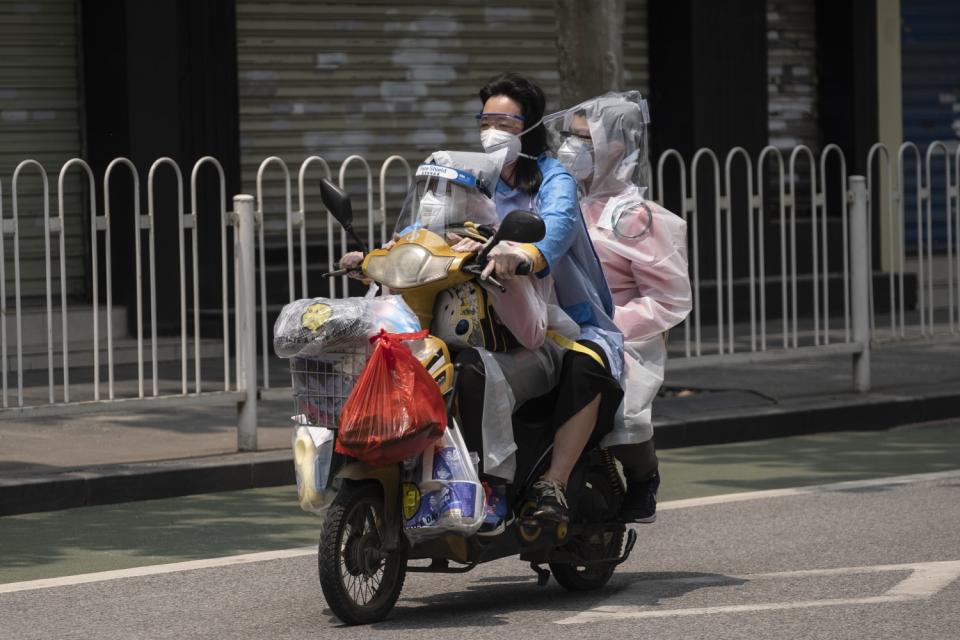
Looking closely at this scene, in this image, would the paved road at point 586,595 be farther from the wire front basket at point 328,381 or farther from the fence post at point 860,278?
the fence post at point 860,278

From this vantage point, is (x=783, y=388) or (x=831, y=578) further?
(x=783, y=388)

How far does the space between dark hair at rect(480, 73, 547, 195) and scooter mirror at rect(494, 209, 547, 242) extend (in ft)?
2.06

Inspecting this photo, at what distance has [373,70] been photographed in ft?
48.5

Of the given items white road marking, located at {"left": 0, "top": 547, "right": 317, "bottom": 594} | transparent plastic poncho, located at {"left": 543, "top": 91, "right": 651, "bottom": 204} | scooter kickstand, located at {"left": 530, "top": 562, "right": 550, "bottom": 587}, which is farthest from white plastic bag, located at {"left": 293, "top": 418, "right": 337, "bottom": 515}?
transparent plastic poncho, located at {"left": 543, "top": 91, "right": 651, "bottom": 204}

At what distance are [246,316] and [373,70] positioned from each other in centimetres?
592

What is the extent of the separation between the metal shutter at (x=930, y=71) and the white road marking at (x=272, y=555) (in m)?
9.57

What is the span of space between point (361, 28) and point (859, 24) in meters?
5.06

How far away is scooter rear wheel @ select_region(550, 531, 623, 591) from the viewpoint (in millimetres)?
6379

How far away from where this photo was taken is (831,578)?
6516 mm

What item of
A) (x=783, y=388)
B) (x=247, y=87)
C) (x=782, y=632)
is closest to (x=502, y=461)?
(x=782, y=632)

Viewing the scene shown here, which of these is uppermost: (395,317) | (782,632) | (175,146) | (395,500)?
(175,146)

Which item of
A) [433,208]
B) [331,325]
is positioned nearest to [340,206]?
[433,208]

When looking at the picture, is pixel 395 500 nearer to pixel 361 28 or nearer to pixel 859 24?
pixel 361 28

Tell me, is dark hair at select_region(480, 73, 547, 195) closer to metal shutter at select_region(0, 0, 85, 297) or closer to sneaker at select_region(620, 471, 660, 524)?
sneaker at select_region(620, 471, 660, 524)
